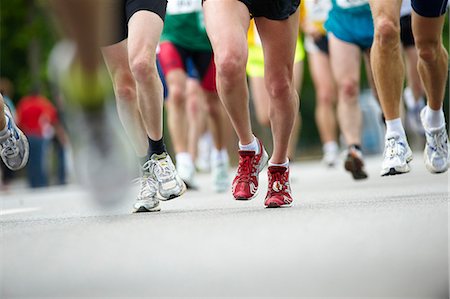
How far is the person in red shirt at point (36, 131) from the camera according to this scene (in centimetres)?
1838

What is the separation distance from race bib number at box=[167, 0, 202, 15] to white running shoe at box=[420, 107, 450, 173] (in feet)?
10.8

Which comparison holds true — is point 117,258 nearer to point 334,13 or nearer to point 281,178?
point 281,178

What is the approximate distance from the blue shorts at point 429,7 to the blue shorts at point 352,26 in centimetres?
285

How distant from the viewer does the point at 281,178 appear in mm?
6703

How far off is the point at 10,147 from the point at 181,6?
11.5 feet

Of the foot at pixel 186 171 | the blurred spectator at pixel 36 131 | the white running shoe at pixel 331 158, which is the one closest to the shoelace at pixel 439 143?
the foot at pixel 186 171

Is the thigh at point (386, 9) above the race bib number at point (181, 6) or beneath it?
beneath

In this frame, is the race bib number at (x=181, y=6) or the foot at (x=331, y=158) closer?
the race bib number at (x=181, y=6)

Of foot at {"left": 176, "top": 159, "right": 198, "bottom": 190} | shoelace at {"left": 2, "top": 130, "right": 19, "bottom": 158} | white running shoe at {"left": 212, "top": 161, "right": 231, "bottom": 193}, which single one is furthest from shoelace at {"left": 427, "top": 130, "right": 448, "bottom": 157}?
foot at {"left": 176, "top": 159, "right": 198, "bottom": 190}

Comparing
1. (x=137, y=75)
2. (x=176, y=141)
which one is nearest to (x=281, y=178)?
(x=137, y=75)

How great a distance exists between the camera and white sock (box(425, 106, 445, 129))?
7406mm

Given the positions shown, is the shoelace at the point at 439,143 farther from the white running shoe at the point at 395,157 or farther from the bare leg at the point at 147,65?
the bare leg at the point at 147,65

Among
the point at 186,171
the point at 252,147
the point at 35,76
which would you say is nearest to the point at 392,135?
Answer: the point at 252,147

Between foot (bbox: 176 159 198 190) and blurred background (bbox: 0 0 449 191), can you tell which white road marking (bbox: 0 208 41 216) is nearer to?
foot (bbox: 176 159 198 190)
